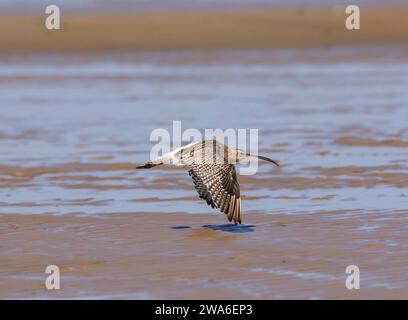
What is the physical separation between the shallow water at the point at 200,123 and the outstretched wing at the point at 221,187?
80cm

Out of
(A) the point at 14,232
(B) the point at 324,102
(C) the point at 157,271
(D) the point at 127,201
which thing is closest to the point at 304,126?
(B) the point at 324,102

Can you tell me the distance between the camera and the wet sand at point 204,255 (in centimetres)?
727

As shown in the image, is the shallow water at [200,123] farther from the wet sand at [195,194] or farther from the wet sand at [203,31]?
the wet sand at [203,31]

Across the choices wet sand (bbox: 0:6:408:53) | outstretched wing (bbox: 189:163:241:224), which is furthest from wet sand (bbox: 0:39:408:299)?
wet sand (bbox: 0:6:408:53)

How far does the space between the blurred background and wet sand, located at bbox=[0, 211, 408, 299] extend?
25 mm

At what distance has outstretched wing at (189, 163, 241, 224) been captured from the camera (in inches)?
358

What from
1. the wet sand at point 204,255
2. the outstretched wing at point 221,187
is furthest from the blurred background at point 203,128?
the outstretched wing at point 221,187

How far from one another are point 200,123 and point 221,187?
20.3ft

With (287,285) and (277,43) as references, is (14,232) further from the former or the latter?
(277,43)

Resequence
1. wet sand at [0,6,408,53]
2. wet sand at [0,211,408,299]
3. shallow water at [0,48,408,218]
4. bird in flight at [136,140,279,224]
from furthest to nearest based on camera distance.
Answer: wet sand at [0,6,408,53] → shallow water at [0,48,408,218] → bird in flight at [136,140,279,224] → wet sand at [0,211,408,299]

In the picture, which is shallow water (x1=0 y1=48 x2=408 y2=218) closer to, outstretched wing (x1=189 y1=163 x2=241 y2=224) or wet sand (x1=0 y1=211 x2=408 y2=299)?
wet sand (x1=0 y1=211 x2=408 y2=299)

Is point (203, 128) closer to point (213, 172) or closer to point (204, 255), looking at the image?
point (213, 172)

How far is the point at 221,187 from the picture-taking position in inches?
358

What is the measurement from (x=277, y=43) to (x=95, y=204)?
16.6 meters
